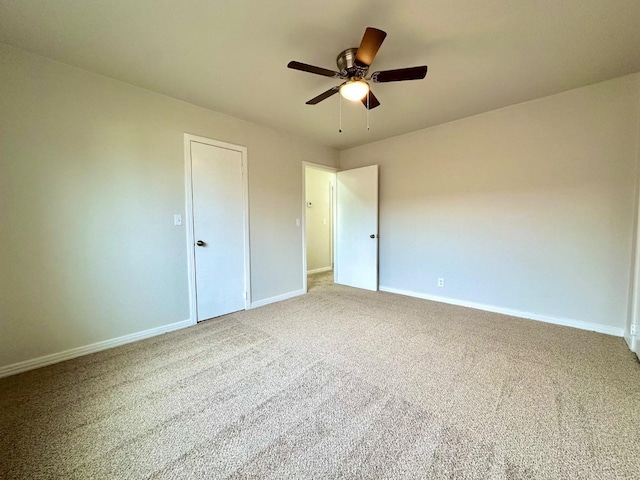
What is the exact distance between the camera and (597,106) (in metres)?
2.46

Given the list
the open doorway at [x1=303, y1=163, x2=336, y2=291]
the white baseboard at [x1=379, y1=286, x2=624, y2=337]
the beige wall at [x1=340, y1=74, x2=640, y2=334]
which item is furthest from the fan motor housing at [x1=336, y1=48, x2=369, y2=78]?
the open doorway at [x1=303, y1=163, x2=336, y2=291]

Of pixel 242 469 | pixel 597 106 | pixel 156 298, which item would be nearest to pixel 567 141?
pixel 597 106

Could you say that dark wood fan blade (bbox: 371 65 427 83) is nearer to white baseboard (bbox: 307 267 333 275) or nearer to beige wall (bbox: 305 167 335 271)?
beige wall (bbox: 305 167 335 271)

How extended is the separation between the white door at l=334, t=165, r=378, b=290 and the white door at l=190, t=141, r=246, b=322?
193cm

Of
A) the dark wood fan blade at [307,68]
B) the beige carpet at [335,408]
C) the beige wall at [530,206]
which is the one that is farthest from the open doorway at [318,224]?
the dark wood fan blade at [307,68]

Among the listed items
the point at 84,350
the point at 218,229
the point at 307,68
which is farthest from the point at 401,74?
the point at 84,350

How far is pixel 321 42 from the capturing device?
184cm

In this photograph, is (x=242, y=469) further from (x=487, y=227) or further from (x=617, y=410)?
(x=487, y=227)

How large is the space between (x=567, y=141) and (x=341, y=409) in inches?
133

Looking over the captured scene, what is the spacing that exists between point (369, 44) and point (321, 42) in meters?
0.51

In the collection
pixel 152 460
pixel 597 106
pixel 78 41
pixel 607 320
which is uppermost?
pixel 78 41

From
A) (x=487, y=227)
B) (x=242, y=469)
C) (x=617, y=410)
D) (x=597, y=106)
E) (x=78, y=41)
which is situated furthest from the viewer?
(x=487, y=227)

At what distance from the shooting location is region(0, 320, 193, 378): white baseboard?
6.38ft

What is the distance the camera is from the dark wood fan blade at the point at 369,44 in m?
1.41
